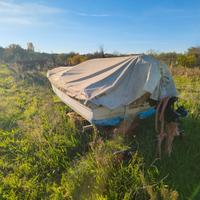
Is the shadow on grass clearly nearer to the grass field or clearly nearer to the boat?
the grass field

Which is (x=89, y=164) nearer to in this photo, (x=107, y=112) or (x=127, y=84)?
(x=107, y=112)

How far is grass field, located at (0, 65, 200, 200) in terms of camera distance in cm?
431

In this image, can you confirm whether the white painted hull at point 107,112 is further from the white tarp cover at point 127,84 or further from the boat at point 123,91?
the white tarp cover at point 127,84

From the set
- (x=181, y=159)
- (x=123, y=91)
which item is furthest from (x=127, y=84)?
(x=181, y=159)

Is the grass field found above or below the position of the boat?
below

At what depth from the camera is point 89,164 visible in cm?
488

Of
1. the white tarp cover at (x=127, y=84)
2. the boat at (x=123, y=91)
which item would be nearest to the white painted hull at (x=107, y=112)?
the boat at (x=123, y=91)

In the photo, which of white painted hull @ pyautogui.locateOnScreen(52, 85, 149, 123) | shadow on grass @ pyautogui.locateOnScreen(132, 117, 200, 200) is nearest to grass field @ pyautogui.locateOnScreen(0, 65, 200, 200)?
shadow on grass @ pyautogui.locateOnScreen(132, 117, 200, 200)

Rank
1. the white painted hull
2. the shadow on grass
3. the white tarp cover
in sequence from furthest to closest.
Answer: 1. the white tarp cover
2. the white painted hull
3. the shadow on grass

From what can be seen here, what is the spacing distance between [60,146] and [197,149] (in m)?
2.83

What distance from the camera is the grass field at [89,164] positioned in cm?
431

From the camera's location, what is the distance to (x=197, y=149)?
17.3 ft

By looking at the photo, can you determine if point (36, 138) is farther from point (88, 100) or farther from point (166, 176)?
point (166, 176)

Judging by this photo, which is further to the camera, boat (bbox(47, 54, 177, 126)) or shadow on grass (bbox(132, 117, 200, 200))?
boat (bbox(47, 54, 177, 126))
